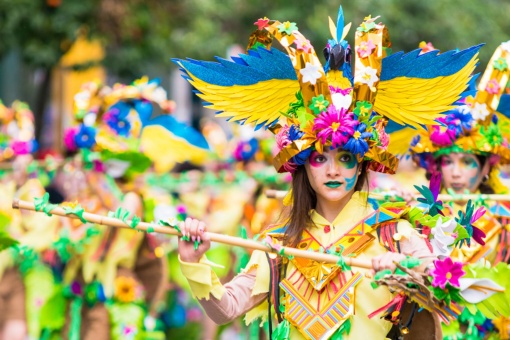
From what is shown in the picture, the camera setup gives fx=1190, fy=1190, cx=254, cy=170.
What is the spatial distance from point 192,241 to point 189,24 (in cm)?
1124

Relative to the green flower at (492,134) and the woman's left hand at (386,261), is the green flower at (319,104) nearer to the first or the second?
the woman's left hand at (386,261)

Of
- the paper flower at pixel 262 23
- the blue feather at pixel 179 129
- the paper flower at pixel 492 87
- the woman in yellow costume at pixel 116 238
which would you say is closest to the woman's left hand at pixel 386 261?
the paper flower at pixel 262 23

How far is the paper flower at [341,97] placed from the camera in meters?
5.06

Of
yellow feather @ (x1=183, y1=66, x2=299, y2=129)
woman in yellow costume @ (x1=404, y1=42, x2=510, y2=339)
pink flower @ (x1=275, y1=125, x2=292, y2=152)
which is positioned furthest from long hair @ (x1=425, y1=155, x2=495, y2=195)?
pink flower @ (x1=275, y1=125, x2=292, y2=152)

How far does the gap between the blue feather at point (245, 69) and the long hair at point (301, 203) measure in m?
0.44

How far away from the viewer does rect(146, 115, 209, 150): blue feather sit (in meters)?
9.94

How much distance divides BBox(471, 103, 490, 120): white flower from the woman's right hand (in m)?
2.90

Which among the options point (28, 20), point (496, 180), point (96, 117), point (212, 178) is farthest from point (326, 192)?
point (28, 20)

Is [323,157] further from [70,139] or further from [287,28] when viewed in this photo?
[70,139]

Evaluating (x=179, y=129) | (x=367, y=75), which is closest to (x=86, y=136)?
(x=179, y=129)

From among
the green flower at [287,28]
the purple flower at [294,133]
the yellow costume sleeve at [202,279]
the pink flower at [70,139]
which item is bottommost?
the pink flower at [70,139]

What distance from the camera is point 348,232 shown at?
5.02 metres

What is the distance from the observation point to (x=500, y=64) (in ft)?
23.4

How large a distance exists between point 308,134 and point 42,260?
18.0ft
